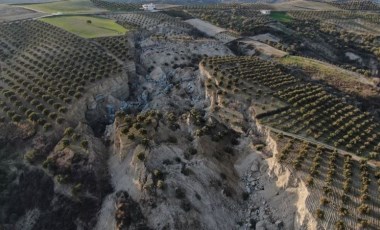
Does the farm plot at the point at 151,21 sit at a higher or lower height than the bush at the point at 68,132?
lower

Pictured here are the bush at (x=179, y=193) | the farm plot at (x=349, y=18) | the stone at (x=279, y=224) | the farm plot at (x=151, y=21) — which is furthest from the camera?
the farm plot at (x=349, y=18)

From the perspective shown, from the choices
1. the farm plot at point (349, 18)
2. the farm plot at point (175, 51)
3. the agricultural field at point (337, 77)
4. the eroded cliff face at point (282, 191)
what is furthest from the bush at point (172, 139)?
the farm plot at point (349, 18)

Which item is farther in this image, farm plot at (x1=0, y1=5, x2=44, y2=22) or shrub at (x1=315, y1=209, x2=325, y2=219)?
farm plot at (x1=0, y1=5, x2=44, y2=22)

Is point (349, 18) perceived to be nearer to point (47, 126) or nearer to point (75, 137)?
point (75, 137)

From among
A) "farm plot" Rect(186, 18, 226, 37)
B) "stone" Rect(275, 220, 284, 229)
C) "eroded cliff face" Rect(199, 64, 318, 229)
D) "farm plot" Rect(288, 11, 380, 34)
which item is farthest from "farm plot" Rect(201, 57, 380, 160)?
"farm plot" Rect(288, 11, 380, 34)

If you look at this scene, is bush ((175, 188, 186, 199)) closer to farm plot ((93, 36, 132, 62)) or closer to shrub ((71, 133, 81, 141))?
shrub ((71, 133, 81, 141))

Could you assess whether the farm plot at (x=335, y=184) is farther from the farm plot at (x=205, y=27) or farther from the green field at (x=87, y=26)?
the farm plot at (x=205, y=27)
